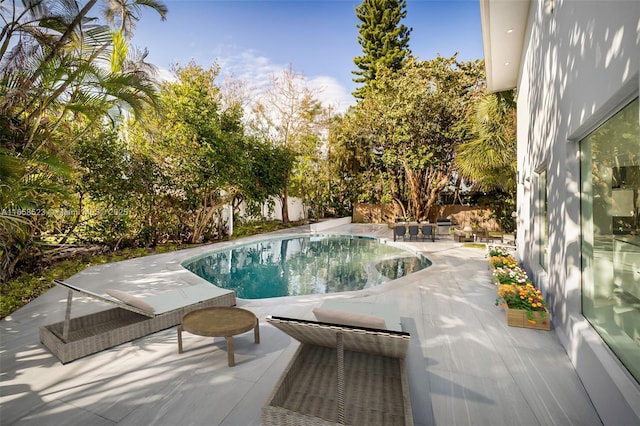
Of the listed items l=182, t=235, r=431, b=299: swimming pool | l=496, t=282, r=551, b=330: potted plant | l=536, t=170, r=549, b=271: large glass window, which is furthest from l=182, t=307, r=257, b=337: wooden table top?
l=536, t=170, r=549, b=271: large glass window

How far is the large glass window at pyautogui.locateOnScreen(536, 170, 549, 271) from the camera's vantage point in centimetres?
528

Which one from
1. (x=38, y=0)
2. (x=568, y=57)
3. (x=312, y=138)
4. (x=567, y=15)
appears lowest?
(x=568, y=57)

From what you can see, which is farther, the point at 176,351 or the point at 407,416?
the point at 176,351

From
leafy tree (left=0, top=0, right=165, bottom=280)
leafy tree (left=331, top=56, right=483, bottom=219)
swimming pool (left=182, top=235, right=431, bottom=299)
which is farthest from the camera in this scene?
leafy tree (left=331, top=56, right=483, bottom=219)

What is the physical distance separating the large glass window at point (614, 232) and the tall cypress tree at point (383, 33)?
26428 mm

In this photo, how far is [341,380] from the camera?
6.71 ft

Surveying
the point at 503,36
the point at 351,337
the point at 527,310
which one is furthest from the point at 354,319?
the point at 503,36

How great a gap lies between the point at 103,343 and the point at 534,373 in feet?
15.7

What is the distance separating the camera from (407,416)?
6.63ft

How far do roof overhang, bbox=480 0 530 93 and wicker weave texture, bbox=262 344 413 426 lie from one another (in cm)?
686

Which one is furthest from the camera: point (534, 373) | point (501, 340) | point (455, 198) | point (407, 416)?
point (455, 198)

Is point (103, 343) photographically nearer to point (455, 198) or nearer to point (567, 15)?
point (567, 15)

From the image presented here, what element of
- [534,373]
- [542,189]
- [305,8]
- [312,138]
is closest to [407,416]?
[534,373]

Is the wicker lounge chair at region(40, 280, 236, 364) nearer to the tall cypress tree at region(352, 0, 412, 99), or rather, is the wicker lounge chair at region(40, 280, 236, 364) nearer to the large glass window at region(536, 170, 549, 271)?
the large glass window at region(536, 170, 549, 271)
